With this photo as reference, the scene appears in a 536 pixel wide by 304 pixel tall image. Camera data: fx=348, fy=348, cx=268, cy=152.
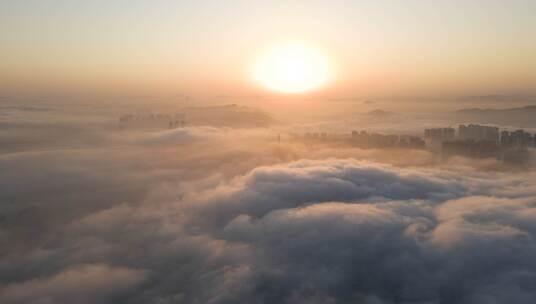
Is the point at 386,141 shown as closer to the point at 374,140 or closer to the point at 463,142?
the point at 374,140

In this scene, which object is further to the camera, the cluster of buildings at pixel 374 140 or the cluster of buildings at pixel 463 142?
the cluster of buildings at pixel 374 140

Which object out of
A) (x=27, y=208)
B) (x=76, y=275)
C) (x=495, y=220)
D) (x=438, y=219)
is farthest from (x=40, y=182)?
(x=495, y=220)

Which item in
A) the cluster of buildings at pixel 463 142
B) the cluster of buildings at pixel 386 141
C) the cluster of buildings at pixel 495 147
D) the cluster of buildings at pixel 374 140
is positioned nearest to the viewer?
the cluster of buildings at pixel 495 147

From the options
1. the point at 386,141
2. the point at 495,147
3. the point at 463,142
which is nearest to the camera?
the point at 495,147

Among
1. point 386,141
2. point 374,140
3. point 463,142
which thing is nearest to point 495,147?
point 463,142

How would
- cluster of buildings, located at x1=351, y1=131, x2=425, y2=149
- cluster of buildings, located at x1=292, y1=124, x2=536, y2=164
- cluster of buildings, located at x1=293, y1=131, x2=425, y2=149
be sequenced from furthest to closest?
cluster of buildings, located at x1=293, y1=131, x2=425, y2=149 < cluster of buildings, located at x1=351, y1=131, x2=425, y2=149 < cluster of buildings, located at x1=292, y1=124, x2=536, y2=164

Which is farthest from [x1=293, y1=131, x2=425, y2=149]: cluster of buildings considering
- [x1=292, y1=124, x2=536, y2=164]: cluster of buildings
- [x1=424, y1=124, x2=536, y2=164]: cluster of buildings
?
[x1=424, y1=124, x2=536, y2=164]: cluster of buildings

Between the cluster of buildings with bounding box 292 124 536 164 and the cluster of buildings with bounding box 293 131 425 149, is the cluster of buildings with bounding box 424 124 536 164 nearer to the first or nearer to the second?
the cluster of buildings with bounding box 292 124 536 164

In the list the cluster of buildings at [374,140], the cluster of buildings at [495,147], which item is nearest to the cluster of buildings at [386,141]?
the cluster of buildings at [374,140]

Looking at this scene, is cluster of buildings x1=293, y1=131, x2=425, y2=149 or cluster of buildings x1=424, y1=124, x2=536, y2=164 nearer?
cluster of buildings x1=424, y1=124, x2=536, y2=164

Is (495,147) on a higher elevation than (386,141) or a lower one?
lower

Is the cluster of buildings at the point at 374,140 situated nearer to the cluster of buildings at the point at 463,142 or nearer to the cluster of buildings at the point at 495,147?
the cluster of buildings at the point at 463,142
